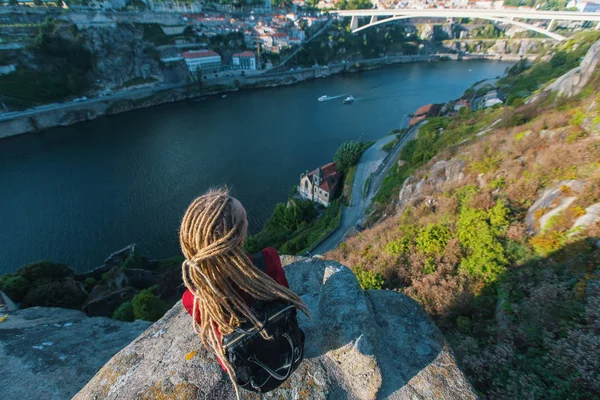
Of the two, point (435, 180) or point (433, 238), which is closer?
point (433, 238)

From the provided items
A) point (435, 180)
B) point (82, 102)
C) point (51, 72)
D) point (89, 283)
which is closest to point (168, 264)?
point (89, 283)

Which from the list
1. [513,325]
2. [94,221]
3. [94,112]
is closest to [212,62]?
[94,112]

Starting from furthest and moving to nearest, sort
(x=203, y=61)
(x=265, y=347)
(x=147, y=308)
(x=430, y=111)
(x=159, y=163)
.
Result: 1. (x=203, y=61)
2. (x=430, y=111)
3. (x=159, y=163)
4. (x=147, y=308)
5. (x=265, y=347)

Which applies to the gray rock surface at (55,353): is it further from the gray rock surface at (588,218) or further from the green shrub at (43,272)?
the gray rock surface at (588,218)

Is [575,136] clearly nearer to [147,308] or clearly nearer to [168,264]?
[147,308]

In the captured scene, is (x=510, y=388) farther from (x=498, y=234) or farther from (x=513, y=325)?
(x=498, y=234)

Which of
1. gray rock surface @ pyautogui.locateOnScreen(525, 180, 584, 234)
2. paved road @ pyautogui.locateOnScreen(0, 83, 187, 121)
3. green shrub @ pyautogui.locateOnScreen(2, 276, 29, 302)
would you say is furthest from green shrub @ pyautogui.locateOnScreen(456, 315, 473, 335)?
paved road @ pyautogui.locateOnScreen(0, 83, 187, 121)
